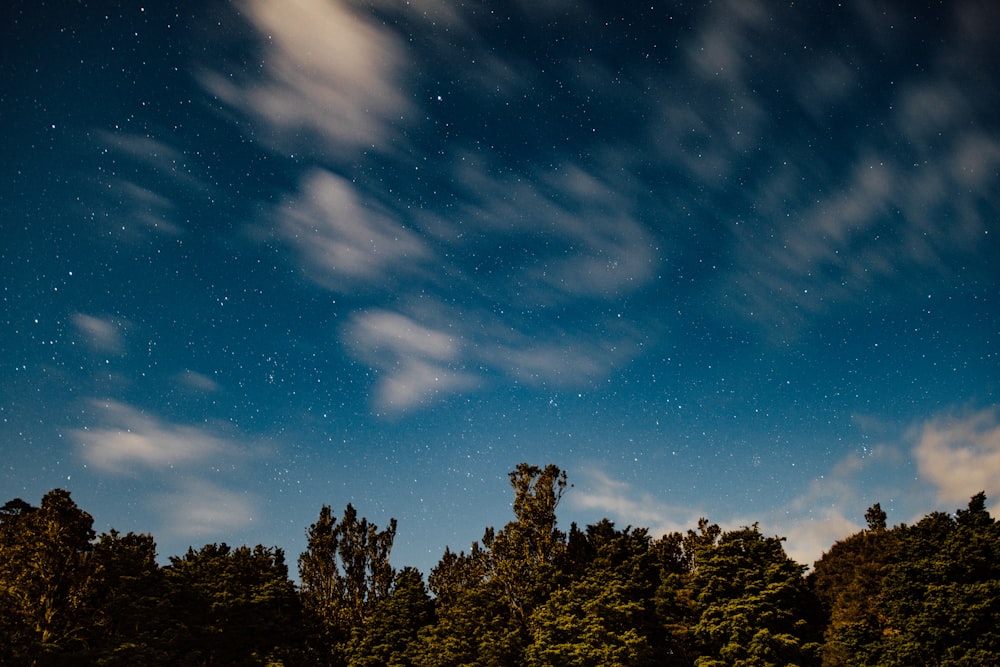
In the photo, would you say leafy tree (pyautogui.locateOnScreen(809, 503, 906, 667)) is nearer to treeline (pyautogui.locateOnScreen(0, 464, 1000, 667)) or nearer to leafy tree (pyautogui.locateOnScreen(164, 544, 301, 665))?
treeline (pyautogui.locateOnScreen(0, 464, 1000, 667))

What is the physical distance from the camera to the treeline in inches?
1190

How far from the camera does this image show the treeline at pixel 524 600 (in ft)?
99.2

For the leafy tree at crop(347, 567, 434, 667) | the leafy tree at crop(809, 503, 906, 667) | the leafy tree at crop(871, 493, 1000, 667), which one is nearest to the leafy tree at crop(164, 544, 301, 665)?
the leafy tree at crop(347, 567, 434, 667)

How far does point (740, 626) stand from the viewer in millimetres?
39000

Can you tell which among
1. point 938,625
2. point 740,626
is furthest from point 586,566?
point 938,625

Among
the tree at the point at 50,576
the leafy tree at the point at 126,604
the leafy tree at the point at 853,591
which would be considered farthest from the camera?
the leafy tree at the point at 853,591

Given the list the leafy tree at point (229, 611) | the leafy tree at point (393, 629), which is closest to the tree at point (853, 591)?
the leafy tree at point (393, 629)

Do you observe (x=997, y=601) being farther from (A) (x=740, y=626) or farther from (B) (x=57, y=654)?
(B) (x=57, y=654)

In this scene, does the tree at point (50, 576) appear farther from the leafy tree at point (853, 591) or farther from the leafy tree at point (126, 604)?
the leafy tree at point (853, 591)

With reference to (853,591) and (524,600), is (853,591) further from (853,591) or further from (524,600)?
(524,600)

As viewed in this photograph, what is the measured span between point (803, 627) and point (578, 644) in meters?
16.0

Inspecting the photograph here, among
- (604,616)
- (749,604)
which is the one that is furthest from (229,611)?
(749,604)

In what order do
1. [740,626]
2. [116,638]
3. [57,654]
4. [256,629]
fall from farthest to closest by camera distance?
[256,629]
[740,626]
[116,638]
[57,654]

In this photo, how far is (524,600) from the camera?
48.5 metres
